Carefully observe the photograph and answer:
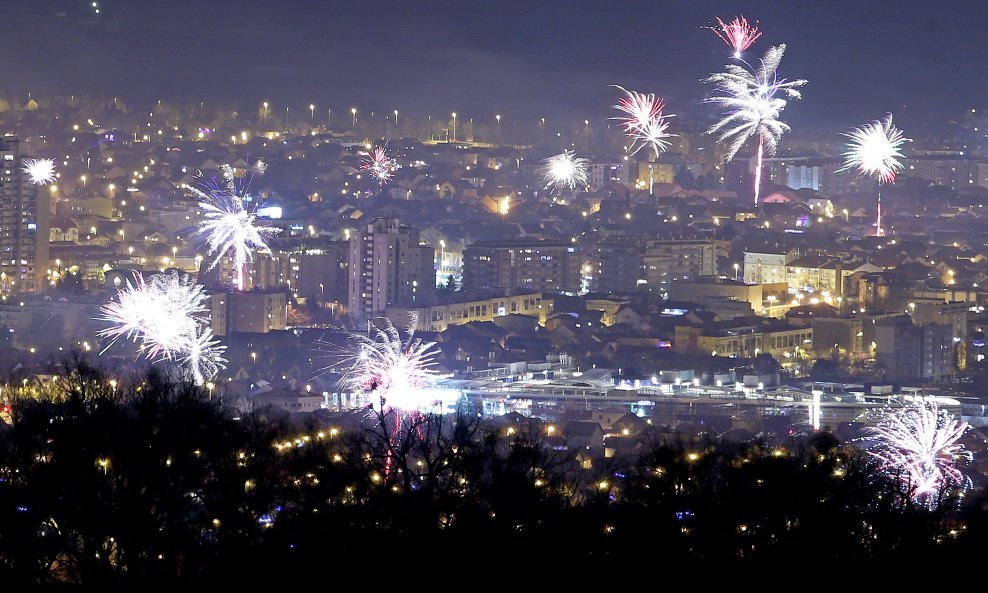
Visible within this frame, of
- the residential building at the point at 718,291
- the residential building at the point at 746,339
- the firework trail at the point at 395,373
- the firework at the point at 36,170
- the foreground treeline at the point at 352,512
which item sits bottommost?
the foreground treeline at the point at 352,512

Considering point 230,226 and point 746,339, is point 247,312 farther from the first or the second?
point 746,339

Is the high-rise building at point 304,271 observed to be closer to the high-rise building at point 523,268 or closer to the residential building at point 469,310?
the high-rise building at point 523,268

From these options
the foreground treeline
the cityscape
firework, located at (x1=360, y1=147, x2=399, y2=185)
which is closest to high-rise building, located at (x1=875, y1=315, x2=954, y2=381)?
the cityscape

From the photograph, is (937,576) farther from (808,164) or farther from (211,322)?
(808,164)

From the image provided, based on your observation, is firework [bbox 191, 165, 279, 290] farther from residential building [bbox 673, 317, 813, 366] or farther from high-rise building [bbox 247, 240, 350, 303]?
residential building [bbox 673, 317, 813, 366]

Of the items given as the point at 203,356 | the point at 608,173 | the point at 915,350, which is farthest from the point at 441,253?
the point at 203,356

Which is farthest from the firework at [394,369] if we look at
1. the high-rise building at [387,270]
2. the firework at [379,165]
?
the firework at [379,165]
